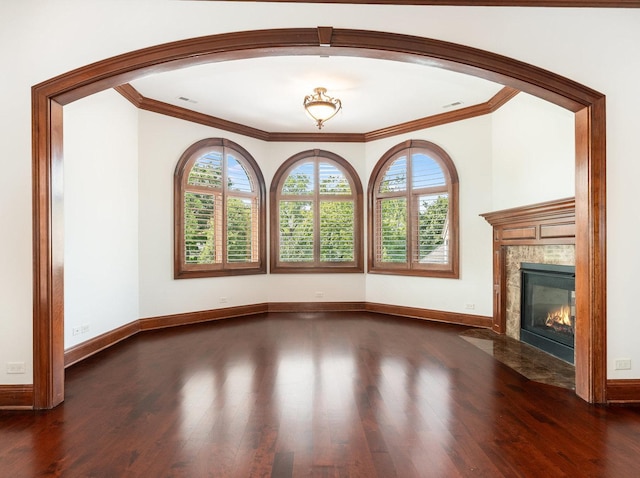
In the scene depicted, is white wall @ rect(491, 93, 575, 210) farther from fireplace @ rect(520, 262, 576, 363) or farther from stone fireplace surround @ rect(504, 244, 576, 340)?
fireplace @ rect(520, 262, 576, 363)

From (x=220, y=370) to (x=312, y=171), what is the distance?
432 cm

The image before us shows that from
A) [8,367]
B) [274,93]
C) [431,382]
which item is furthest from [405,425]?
[274,93]

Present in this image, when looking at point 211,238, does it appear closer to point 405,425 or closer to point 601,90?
point 405,425

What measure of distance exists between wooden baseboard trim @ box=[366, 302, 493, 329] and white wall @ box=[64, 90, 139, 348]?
13.0 feet

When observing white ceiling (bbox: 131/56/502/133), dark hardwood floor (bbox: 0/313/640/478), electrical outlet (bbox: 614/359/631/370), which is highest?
white ceiling (bbox: 131/56/502/133)

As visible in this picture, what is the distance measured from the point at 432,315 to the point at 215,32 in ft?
16.8

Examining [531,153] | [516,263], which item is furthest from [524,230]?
[531,153]

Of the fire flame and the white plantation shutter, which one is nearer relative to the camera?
the fire flame

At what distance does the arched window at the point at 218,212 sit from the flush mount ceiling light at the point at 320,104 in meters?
2.01

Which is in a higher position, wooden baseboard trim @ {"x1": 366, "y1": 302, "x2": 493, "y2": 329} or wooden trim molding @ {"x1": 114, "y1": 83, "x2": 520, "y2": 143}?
wooden trim molding @ {"x1": 114, "y1": 83, "x2": 520, "y2": 143}

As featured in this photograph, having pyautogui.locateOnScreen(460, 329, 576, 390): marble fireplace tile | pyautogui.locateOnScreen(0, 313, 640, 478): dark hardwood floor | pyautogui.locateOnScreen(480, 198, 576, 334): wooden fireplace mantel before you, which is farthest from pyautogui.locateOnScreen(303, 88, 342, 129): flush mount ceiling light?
pyautogui.locateOnScreen(460, 329, 576, 390): marble fireplace tile

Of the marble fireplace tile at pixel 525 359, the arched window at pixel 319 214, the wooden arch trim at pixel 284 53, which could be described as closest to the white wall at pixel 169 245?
the arched window at pixel 319 214

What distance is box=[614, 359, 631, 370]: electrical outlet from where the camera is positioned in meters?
3.11

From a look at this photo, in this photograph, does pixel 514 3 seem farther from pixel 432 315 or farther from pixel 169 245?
pixel 169 245
